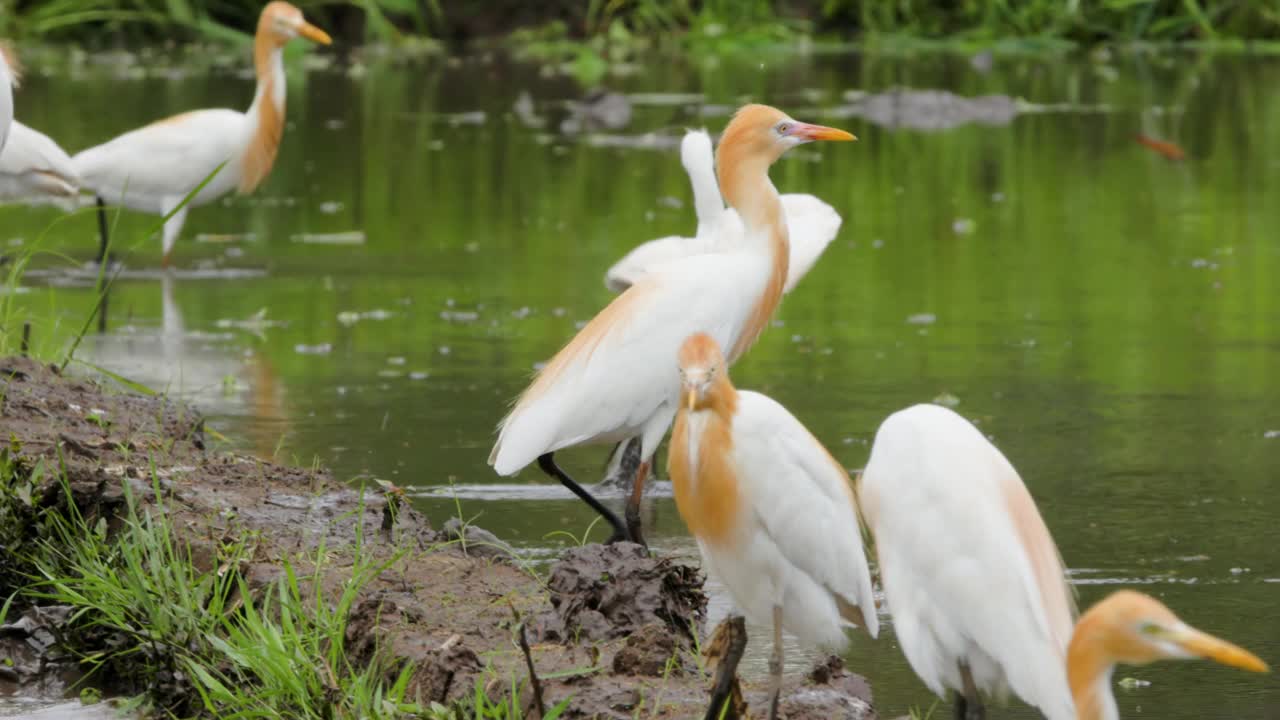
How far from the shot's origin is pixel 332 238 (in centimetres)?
1110

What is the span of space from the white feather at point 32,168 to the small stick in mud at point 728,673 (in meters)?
5.94

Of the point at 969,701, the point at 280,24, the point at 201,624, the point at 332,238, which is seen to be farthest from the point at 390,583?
the point at 280,24

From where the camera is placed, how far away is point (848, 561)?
3.98 m

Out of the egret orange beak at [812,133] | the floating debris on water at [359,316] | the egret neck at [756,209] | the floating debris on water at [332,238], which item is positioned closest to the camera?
the egret orange beak at [812,133]

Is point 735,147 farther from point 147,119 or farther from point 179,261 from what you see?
point 147,119

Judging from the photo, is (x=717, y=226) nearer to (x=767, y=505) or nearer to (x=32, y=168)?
(x=767, y=505)

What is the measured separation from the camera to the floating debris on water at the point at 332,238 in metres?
11.0

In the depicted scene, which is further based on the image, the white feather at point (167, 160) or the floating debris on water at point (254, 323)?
the white feather at point (167, 160)

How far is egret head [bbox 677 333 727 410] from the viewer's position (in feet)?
12.1

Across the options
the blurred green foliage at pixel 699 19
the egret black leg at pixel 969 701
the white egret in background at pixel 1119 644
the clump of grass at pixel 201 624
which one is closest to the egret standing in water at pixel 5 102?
the clump of grass at pixel 201 624

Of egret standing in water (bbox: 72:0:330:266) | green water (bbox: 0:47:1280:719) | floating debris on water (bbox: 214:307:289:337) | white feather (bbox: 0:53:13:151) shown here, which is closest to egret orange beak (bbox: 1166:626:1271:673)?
green water (bbox: 0:47:1280:719)

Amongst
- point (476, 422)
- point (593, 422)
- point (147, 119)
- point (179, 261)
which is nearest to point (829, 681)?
point (593, 422)

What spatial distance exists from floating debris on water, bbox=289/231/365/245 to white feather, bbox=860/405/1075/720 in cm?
746

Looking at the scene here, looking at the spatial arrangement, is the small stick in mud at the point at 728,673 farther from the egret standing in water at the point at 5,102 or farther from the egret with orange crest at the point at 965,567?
the egret standing in water at the point at 5,102
